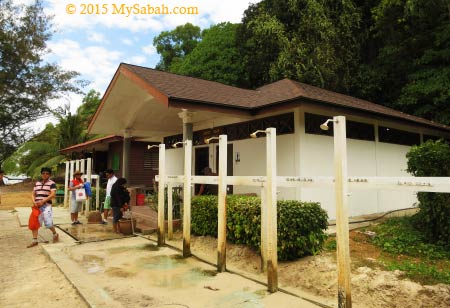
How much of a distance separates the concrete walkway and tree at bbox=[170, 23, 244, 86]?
20945 millimetres

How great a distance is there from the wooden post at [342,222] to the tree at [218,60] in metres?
22.8

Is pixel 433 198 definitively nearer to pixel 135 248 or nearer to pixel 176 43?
pixel 135 248

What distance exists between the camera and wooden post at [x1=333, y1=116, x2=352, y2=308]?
358 centimetres

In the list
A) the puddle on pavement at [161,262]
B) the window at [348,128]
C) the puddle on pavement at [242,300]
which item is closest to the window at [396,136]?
the window at [348,128]

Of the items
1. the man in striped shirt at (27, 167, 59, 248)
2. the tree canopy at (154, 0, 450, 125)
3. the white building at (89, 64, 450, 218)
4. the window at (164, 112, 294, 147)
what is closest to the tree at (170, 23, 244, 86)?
the tree canopy at (154, 0, 450, 125)

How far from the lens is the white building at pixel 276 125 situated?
8.29 meters

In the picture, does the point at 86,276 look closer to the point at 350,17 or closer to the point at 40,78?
the point at 350,17

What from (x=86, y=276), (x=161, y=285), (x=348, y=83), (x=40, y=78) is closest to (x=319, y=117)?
(x=161, y=285)

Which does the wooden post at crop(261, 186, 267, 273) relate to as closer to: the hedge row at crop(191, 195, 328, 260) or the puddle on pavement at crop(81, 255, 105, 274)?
the hedge row at crop(191, 195, 328, 260)

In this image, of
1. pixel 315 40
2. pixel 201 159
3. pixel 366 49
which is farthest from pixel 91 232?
pixel 366 49

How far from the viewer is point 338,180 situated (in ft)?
12.5

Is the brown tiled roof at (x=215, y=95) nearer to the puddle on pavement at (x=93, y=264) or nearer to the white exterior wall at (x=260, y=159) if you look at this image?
the white exterior wall at (x=260, y=159)

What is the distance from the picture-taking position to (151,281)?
4.96 m

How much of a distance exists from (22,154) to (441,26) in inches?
1241
